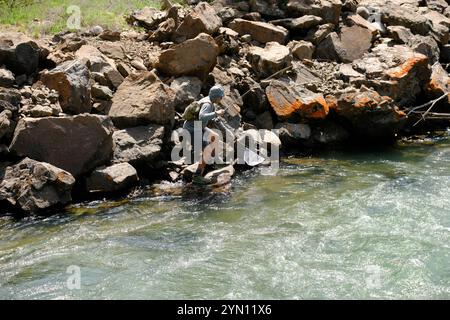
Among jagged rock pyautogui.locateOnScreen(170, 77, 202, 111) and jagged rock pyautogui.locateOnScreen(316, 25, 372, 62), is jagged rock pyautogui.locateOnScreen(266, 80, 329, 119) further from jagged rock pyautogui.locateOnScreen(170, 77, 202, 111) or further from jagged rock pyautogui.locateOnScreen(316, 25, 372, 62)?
jagged rock pyautogui.locateOnScreen(316, 25, 372, 62)

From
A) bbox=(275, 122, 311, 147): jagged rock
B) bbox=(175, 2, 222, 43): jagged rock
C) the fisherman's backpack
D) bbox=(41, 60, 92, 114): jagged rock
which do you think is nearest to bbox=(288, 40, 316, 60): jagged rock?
bbox=(175, 2, 222, 43): jagged rock

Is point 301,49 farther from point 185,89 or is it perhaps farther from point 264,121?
point 185,89

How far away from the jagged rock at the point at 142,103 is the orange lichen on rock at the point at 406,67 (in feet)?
21.3

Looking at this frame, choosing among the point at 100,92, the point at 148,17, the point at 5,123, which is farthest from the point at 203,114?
the point at 148,17

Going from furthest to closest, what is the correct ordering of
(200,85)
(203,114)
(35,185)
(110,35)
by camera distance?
(110,35) < (200,85) < (203,114) < (35,185)

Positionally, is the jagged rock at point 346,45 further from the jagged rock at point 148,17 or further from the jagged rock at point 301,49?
the jagged rock at point 148,17

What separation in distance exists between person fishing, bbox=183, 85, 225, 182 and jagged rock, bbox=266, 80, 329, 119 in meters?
2.66

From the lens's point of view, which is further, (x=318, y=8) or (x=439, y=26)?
(x=439, y=26)

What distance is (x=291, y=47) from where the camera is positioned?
48.8ft

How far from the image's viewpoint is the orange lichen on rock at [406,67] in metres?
14.0

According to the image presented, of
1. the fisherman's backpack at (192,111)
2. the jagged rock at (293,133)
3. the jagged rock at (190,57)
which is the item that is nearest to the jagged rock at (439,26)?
the jagged rock at (293,133)

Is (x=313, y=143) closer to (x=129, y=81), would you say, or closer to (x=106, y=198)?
(x=129, y=81)

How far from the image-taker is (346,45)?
51.4ft

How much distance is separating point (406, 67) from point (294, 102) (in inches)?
144
